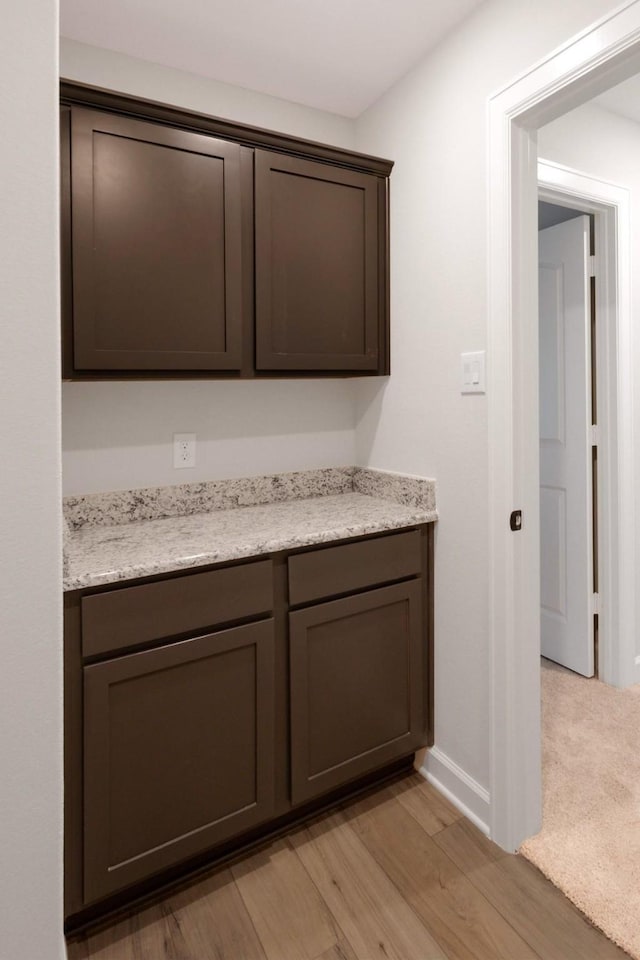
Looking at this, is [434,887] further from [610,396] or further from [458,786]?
[610,396]

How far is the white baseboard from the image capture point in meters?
1.69

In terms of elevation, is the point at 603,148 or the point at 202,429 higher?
the point at 603,148

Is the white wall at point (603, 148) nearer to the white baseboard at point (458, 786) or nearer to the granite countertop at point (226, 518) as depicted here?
the granite countertop at point (226, 518)

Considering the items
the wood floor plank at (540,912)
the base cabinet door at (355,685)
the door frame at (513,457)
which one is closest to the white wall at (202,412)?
the base cabinet door at (355,685)

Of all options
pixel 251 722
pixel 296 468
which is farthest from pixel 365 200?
pixel 251 722

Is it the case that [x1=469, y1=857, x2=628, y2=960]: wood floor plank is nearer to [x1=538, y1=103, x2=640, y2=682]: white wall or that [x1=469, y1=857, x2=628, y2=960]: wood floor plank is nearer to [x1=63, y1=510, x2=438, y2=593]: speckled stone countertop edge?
[x1=63, y1=510, x2=438, y2=593]: speckled stone countertop edge

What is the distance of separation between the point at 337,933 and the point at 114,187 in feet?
6.71

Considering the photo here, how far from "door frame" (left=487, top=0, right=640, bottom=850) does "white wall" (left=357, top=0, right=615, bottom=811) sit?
52mm

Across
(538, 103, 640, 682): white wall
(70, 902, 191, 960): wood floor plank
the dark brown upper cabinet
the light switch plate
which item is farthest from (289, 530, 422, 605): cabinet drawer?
(538, 103, 640, 682): white wall

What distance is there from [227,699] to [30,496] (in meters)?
0.81

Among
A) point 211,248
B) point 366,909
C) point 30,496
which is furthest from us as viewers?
point 211,248

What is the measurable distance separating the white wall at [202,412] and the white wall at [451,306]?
31cm

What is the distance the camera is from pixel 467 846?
1622 mm

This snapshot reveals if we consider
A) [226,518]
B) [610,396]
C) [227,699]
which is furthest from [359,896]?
[610,396]
